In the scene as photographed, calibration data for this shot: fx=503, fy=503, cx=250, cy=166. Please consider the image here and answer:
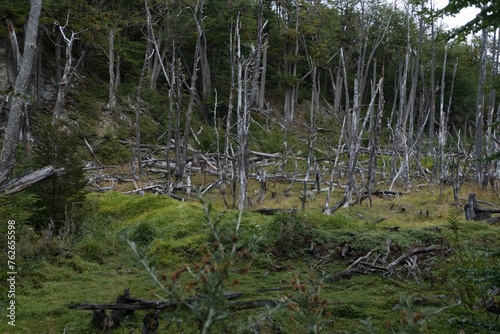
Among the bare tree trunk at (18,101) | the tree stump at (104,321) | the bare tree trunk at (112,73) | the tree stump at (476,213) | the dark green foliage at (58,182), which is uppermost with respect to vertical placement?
the bare tree trunk at (112,73)

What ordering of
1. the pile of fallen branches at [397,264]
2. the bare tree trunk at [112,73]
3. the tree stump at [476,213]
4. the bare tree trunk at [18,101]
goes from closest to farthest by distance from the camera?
the pile of fallen branches at [397,264], the bare tree trunk at [18,101], the tree stump at [476,213], the bare tree trunk at [112,73]

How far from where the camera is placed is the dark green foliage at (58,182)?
9555 mm

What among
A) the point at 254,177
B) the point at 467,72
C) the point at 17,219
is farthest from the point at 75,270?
the point at 467,72

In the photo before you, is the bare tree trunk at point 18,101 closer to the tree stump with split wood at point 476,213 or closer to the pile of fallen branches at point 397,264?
the pile of fallen branches at point 397,264

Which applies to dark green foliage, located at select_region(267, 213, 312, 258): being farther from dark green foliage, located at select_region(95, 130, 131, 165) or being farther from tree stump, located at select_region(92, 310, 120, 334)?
dark green foliage, located at select_region(95, 130, 131, 165)

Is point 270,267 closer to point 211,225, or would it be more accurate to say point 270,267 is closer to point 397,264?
point 397,264

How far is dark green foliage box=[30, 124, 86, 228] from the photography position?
31.3 feet

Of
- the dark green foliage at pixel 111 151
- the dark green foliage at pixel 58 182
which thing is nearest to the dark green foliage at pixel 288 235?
the dark green foliage at pixel 58 182

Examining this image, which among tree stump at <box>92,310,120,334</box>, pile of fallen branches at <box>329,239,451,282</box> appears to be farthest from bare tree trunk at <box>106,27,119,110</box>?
tree stump at <box>92,310,120,334</box>

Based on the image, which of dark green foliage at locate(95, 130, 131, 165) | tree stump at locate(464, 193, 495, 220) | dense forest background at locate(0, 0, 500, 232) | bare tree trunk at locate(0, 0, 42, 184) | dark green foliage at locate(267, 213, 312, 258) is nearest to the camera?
dark green foliage at locate(267, 213, 312, 258)

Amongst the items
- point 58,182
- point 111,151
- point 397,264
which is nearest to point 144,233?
point 58,182

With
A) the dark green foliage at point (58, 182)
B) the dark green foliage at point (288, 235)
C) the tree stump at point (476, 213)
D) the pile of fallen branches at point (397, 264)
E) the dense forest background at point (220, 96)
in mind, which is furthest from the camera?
the dense forest background at point (220, 96)

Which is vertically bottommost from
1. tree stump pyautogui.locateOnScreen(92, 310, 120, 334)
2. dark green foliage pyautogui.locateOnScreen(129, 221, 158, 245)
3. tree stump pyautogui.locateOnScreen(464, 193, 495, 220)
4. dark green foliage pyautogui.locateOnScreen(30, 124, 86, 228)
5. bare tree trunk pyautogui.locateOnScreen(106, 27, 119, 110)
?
tree stump pyautogui.locateOnScreen(92, 310, 120, 334)

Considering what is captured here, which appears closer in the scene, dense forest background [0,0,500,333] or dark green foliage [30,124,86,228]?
dense forest background [0,0,500,333]
